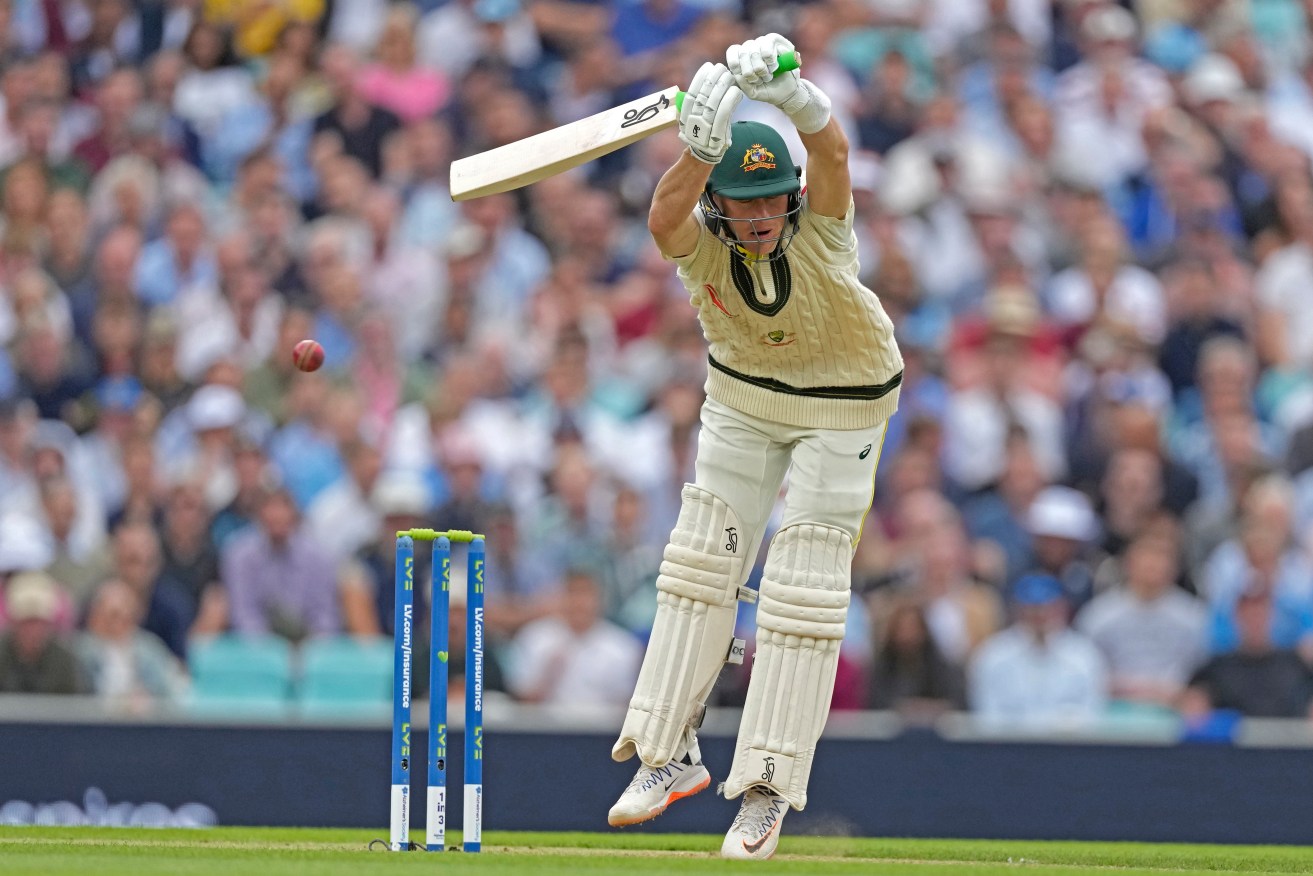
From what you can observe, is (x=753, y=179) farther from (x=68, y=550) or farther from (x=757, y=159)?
(x=68, y=550)

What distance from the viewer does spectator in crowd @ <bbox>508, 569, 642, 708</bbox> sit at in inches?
408

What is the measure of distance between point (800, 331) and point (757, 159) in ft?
1.97

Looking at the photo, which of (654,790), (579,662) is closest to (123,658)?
(579,662)

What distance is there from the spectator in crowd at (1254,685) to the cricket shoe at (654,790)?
143 inches

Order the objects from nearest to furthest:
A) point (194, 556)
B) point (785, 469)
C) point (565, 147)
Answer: point (565, 147), point (785, 469), point (194, 556)

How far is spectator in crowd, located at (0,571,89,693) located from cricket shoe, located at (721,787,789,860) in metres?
4.21

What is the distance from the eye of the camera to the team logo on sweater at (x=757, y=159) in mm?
6891

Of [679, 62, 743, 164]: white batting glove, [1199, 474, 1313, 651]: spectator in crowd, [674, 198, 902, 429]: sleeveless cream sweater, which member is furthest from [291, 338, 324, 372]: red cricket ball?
[1199, 474, 1313, 651]: spectator in crowd

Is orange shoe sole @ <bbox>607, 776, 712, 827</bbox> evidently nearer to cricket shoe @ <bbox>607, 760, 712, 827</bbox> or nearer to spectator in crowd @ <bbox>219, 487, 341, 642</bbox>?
cricket shoe @ <bbox>607, 760, 712, 827</bbox>

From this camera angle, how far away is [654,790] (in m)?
7.21

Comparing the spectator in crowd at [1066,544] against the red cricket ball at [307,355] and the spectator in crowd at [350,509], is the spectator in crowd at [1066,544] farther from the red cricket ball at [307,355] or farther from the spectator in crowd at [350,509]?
the red cricket ball at [307,355]

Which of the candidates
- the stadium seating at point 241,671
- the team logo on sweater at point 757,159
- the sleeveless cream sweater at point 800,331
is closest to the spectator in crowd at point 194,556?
the stadium seating at point 241,671

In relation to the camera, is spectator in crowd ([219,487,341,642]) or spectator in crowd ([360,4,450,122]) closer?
spectator in crowd ([219,487,341,642])

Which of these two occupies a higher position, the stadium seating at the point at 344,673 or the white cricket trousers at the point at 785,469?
the white cricket trousers at the point at 785,469
